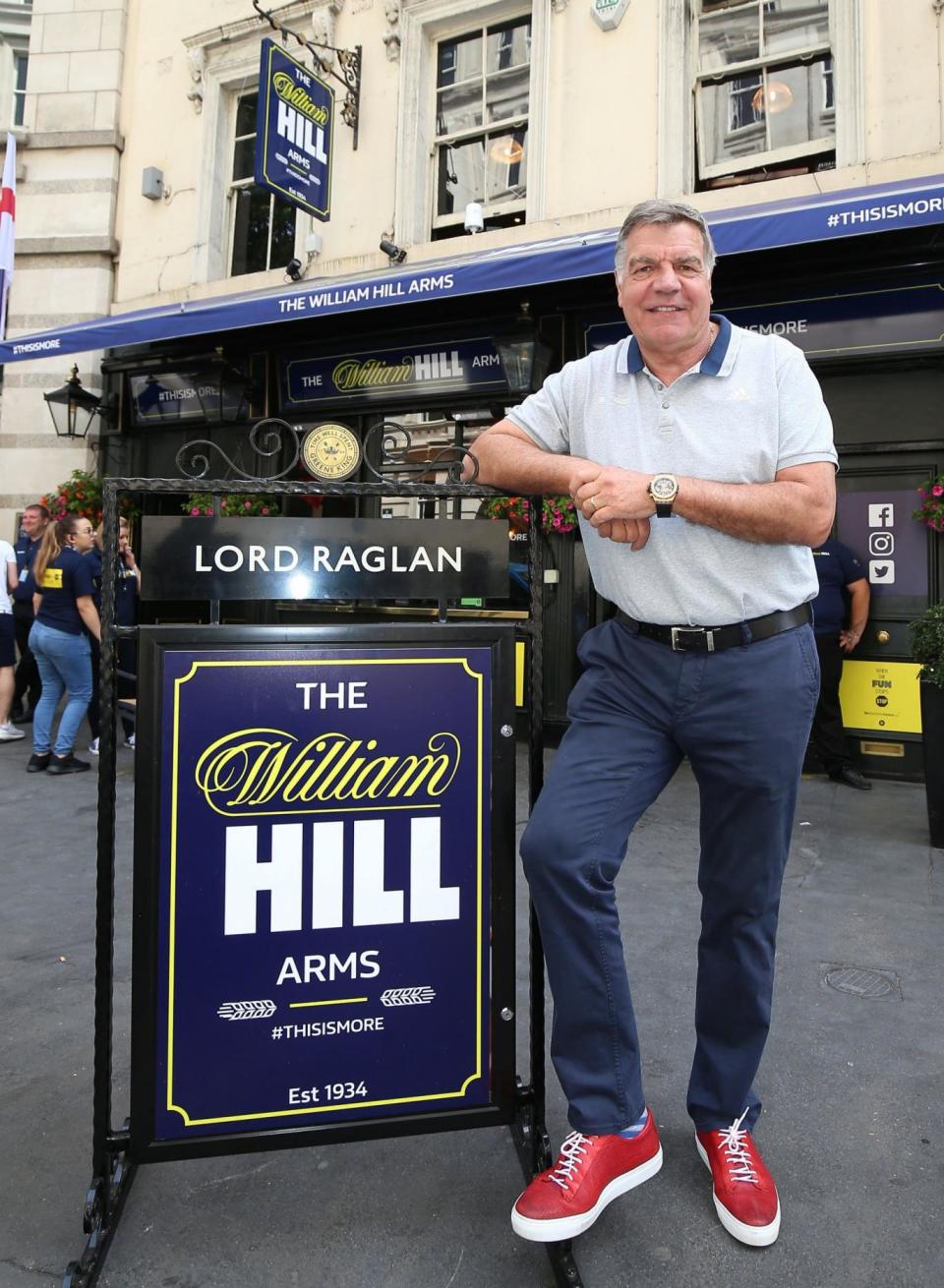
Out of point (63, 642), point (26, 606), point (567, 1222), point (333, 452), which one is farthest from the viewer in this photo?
point (26, 606)

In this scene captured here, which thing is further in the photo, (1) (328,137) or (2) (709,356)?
(1) (328,137)

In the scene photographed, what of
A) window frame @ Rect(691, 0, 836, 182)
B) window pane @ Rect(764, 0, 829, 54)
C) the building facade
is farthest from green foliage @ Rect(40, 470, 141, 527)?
window pane @ Rect(764, 0, 829, 54)

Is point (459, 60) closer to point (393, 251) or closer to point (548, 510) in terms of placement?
point (393, 251)

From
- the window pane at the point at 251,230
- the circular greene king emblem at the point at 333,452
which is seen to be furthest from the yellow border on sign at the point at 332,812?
the window pane at the point at 251,230

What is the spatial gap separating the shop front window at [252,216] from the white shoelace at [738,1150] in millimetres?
9329

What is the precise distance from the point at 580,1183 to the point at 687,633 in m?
1.09

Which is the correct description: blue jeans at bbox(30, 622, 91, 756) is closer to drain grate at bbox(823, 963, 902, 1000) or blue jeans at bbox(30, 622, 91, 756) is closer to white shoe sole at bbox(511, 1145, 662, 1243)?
drain grate at bbox(823, 963, 902, 1000)

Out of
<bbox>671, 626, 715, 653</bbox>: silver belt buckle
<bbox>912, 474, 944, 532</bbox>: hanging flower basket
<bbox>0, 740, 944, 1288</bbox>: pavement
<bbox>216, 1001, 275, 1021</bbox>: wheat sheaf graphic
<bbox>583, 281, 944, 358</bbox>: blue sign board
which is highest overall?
<bbox>583, 281, 944, 358</bbox>: blue sign board

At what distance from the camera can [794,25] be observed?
22.9 feet

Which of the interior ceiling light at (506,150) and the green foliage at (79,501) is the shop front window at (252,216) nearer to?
the interior ceiling light at (506,150)

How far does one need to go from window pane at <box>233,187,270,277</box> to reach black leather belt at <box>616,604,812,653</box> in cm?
902

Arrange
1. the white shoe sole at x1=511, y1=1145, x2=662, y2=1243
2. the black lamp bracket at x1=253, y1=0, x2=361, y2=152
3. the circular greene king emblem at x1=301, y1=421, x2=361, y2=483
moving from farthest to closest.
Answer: the black lamp bracket at x1=253, y1=0, x2=361, y2=152 → the circular greene king emblem at x1=301, y1=421, x2=361, y2=483 → the white shoe sole at x1=511, y1=1145, x2=662, y2=1243

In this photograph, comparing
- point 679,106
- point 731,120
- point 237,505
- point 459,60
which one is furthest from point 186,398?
point 731,120

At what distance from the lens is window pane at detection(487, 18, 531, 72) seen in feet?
26.5
